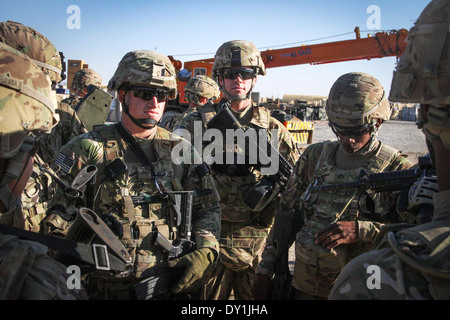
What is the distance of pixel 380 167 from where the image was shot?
10.0 ft

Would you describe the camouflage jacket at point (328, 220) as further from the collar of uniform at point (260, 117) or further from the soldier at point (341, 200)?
the collar of uniform at point (260, 117)

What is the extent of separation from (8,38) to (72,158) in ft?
7.97

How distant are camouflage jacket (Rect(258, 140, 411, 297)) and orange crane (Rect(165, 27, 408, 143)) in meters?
7.94

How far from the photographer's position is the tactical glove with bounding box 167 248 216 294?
271 centimetres

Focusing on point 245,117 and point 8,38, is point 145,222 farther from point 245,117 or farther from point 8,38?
point 8,38

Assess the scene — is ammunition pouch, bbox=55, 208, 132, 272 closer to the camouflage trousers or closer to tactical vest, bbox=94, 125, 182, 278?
tactical vest, bbox=94, 125, 182, 278

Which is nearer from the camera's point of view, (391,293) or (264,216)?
(391,293)

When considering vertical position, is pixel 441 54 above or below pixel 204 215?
above

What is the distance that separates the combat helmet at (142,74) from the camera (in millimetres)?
3041

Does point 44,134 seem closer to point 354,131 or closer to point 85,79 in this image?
point 354,131

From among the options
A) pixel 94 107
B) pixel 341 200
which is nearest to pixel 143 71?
pixel 341 200

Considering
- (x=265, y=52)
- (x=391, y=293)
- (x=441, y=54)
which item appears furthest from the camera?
(x=265, y=52)

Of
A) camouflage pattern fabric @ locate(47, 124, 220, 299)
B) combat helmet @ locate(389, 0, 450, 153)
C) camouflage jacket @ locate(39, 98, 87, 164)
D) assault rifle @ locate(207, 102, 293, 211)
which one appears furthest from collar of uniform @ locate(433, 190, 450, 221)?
camouflage jacket @ locate(39, 98, 87, 164)

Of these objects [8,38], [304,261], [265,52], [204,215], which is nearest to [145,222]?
[204,215]
